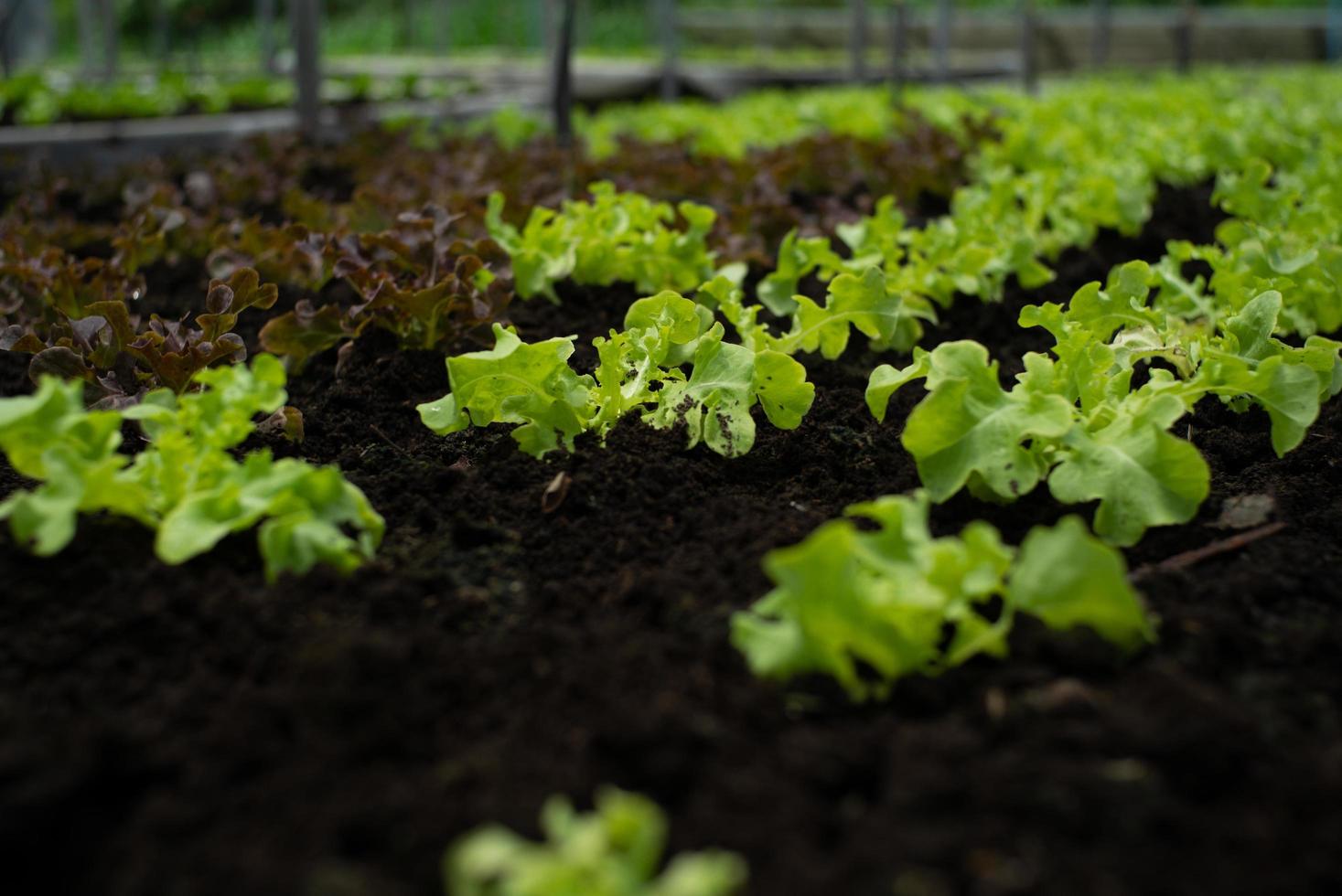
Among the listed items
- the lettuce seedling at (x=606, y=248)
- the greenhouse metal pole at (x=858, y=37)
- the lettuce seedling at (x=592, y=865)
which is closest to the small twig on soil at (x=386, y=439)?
the lettuce seedling at (x=606, y=248)

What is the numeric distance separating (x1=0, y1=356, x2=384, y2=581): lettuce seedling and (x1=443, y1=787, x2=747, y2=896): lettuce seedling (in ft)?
2.41

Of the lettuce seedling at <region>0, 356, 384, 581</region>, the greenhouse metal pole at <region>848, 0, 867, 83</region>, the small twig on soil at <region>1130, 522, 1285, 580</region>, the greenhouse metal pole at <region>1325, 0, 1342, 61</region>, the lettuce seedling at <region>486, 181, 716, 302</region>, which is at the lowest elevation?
the greenhouse metal pole at <region>1325, 0, 1342, 61</region>

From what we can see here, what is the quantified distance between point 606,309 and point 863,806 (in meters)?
2.45

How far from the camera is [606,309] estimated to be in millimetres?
3711

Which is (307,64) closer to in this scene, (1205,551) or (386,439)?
(386,439)

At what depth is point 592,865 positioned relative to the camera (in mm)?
1148

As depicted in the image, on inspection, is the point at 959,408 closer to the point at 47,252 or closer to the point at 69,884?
the point at 69,884

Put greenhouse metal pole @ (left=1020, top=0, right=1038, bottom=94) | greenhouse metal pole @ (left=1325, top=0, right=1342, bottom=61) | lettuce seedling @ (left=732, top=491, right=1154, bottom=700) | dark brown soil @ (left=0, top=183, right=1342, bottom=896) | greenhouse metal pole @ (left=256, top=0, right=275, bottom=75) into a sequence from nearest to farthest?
dark brown soil @ (left=0, top=183, right=1342, bottom=896) → lettuce seedling @ (left=732, top=491, right=1154, bottom=700) → greenhouse metal pole @ (left=1020, top=0, right=1038, bottom=94) → greenhouse metal pole @ (left=256, top=0, right=275, bottom=75) → greenhouse metal pole @ (left=1325, top=0, right=1342, bottom=61)

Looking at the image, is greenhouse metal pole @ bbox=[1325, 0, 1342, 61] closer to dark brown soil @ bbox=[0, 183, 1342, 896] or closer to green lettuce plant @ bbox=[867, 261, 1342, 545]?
green lettuce plant @ bbox=[867, 261, 1342, 545]

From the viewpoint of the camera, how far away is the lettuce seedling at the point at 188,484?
1819 millimetres

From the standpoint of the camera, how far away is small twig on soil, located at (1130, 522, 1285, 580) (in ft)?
6.68

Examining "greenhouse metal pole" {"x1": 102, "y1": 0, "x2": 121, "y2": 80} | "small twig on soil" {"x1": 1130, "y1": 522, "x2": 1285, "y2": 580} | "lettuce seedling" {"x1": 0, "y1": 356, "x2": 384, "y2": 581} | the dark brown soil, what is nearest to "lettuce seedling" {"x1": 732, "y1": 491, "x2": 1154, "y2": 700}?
the dark brown soil

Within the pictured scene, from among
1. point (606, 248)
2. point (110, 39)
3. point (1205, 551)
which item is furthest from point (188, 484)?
point (110, 39)

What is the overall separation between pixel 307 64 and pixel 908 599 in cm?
676
